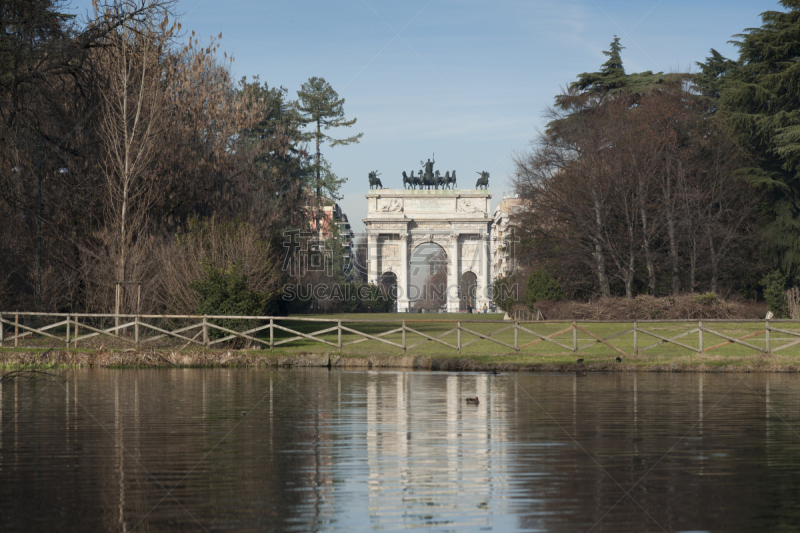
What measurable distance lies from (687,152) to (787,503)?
40.8 meters

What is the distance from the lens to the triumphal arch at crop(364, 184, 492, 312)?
3942 inches

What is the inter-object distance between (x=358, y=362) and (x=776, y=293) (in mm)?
27813

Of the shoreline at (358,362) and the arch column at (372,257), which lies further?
the arch column at (372,257)

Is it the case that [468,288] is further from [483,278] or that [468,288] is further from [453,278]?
[483,278]

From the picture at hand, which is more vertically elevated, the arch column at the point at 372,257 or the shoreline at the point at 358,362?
the arch column at the point at 372,257

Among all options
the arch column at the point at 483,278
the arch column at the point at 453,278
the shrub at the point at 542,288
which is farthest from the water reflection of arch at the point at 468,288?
the shrub at the point at 542,288

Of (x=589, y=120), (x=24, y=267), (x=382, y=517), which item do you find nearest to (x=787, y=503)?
(x=382, y=517)

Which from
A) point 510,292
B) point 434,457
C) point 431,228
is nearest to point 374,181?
point 431,228

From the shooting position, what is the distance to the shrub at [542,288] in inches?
1877

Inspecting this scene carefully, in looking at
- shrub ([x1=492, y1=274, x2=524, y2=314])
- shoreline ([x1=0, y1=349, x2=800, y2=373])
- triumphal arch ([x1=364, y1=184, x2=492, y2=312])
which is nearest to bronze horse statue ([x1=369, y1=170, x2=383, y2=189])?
triumphal arch ([x1=364, y1=184, x2=492, y2=312])

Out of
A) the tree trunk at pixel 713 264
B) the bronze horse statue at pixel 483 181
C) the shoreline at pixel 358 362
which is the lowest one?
the shoreline at pixel 358 362

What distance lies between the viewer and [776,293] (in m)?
43.1

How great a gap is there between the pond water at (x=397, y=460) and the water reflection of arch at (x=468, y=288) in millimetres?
87522

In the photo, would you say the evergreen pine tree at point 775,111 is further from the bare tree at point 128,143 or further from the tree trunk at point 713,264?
the bare tree at point 128,143
